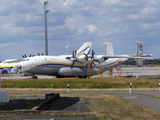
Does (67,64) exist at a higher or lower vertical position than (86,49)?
lower

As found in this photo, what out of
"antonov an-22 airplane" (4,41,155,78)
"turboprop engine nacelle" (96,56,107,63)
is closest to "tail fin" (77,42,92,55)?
"antonov an-22 airplane" (4,41,155,78)

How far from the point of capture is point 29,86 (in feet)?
113

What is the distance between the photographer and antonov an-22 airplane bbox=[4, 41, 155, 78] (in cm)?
4844

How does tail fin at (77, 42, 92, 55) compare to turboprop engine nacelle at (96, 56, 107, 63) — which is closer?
turboprop engine nacelle at (96, 56, 107, 63)

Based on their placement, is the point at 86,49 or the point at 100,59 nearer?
the point at 100,59

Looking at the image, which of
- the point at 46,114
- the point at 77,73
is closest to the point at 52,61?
the point at 77,73

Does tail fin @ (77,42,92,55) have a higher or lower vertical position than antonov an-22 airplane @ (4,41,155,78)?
higher

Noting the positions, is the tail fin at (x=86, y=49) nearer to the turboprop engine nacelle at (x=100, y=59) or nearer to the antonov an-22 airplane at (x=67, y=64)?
the antonov an-22 airplane at (x=67, y=64)

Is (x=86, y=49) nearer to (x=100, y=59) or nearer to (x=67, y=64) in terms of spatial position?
(x=100, y=59)

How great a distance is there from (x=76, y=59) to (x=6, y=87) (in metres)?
20.2

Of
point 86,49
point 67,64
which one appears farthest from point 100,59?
point 67,64

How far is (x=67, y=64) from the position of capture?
52.2m

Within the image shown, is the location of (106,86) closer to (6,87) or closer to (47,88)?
(47,88)

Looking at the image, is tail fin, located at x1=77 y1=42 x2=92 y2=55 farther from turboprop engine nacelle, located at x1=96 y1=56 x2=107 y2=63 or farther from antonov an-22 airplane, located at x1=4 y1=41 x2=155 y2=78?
turboprop engine nacelle, located at x1=96 y1=56 x2=107 y2=63
